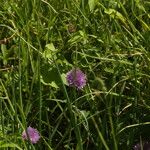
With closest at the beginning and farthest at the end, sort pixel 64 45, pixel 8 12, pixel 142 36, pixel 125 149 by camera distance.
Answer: pixel 125 149 < pixel 142 36 < pixel 64 45 < pixel 8 12

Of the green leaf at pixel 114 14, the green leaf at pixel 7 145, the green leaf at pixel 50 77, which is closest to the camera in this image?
the green leaf at pixel 7 145

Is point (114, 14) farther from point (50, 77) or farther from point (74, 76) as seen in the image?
point (74, 76)

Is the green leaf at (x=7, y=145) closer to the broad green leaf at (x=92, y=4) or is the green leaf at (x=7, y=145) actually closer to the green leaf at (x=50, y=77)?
the green leaf at (x=50, y=77)

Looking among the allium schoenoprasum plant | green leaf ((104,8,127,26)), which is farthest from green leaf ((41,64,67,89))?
green leaf ((104,8,127,26))

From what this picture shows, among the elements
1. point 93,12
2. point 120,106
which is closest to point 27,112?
point 120,106

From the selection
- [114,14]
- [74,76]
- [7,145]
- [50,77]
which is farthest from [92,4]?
[7,145]

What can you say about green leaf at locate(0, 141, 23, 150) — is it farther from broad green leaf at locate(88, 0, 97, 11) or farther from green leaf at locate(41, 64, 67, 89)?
broad green leaf at locate(88, 0, 97, 11)

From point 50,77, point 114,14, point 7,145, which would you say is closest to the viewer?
point 7,145

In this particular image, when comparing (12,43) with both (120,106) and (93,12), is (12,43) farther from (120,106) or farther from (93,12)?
(120,106)

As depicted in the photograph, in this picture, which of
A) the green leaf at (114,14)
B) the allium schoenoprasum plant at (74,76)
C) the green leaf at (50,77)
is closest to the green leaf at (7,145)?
the allium schoenoprasum plant at (74,76)
